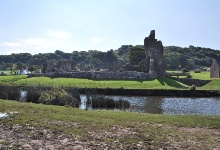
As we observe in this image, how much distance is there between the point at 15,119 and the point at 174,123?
870 cm

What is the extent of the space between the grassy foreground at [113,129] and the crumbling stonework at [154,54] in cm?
3724

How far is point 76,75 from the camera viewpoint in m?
54.9

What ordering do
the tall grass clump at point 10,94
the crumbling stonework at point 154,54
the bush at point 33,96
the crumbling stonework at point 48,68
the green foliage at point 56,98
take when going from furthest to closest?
1. the crumbling stonework at point 48,68
2. the crumbling stonework at point 154,54
3. the tall grass clump at point 10,94
4. the bush at point 33,96
5. the green foliage at point 56,98

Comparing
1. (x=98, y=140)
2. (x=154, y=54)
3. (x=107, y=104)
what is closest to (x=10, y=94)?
(x=107, y=104)

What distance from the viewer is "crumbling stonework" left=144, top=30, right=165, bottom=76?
56.0m

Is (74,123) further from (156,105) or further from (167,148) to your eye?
(156,105)

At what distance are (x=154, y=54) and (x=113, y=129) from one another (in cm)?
4572

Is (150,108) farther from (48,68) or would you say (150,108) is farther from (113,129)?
(48,68)

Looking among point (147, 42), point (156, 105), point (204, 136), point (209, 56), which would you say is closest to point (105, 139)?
point (204, 136)

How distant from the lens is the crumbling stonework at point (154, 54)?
5603cm

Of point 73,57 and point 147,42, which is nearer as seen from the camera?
point 147,42

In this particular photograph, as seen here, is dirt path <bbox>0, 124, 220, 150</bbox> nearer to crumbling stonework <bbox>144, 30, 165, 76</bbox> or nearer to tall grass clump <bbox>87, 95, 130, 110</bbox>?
tall grass clump <bbox>87, 95, 130, 110</bbox>

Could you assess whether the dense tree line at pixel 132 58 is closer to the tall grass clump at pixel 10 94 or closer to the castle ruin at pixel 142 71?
the castle ruin at pixel 142 71

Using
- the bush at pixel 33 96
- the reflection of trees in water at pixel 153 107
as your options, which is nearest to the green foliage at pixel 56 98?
the bush at pixel 33 96
